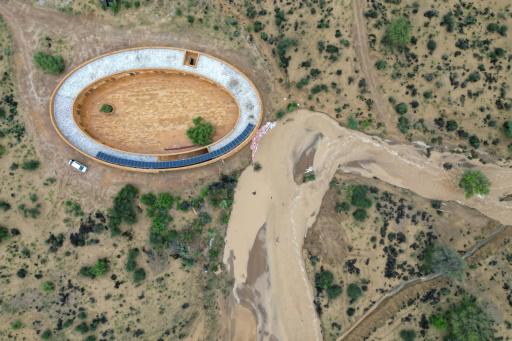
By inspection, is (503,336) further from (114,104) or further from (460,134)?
(114,104)

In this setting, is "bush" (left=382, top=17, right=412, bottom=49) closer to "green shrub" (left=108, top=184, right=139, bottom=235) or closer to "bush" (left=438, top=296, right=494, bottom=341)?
"bush" (left=438, top=296, right=494, bottom=341)

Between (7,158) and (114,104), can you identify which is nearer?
(7,158)

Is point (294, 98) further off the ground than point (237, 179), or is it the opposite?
point (294, 98)

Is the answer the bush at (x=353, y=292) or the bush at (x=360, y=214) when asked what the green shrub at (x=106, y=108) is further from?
the bush at (x=353, y=292)

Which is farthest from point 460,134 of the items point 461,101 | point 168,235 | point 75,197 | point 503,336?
point 75,197

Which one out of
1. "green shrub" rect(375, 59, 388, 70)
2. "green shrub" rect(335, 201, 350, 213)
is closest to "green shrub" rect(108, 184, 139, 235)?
"green shrub" rect(335, 201, 350, 213)

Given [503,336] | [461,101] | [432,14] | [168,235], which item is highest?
[432,14]
